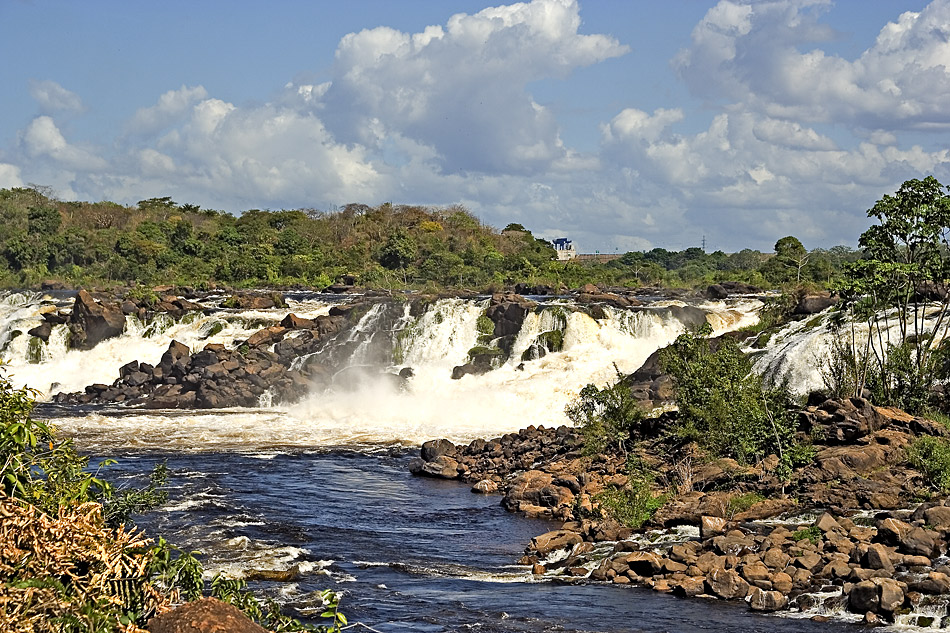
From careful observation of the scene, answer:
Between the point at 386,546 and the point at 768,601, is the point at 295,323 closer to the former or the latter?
the point at 386,546

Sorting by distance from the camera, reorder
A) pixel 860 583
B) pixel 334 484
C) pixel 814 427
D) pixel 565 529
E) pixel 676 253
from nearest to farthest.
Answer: pixel 860 583
pixel 565 529
pixel 814 427
pixel 334 484
pixel 676 253

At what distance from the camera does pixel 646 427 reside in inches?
922

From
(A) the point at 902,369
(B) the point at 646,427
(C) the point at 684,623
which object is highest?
(A) the point at 902,369

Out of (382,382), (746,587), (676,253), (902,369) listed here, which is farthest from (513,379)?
(676,253)

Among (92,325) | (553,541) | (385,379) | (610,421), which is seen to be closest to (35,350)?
(92,325)

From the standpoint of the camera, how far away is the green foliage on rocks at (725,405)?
19.4 metres

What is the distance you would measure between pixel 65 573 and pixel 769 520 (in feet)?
41.6

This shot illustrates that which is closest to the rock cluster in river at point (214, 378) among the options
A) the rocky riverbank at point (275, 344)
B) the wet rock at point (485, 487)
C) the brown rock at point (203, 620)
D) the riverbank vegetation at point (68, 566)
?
the rocky riverbank at point (275, 344)

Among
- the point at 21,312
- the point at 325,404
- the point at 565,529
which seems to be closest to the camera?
the point at 565,529

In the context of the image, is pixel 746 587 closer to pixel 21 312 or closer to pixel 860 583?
pixel 860 583

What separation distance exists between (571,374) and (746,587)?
22.9 meters

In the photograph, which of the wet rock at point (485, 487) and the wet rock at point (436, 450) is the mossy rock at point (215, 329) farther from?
the wet rock at point (485, 487)

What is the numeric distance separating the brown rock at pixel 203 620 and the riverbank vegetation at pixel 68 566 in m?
0.16

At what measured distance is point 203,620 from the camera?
619cm
